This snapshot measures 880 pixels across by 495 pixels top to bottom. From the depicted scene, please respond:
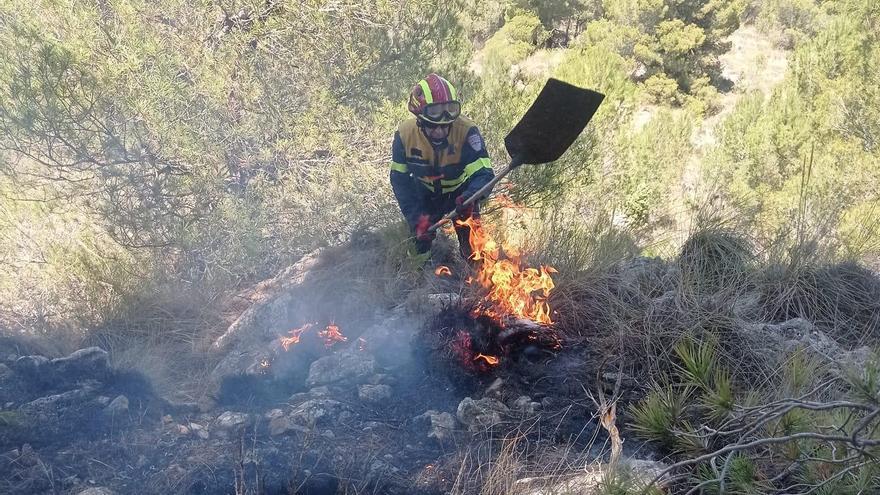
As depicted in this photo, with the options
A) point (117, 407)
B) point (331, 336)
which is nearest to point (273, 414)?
point (117, 407)

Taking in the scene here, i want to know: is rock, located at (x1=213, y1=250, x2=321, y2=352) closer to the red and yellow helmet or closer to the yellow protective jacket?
the yellow protective jacket

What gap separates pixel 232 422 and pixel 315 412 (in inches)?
17.8

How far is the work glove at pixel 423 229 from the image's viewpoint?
5156 mm

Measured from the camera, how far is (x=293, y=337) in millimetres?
4523

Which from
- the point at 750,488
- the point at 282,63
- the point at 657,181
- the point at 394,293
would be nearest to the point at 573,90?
the point at 394,293

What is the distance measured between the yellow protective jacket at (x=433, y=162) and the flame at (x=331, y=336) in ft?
3.76

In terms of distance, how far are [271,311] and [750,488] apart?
3468mm

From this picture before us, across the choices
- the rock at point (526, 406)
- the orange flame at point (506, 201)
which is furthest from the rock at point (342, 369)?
the orange flame at point (506, 201)

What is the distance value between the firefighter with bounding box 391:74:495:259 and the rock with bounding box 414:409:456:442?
1813 millimetres

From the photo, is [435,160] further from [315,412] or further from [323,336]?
[315,412]

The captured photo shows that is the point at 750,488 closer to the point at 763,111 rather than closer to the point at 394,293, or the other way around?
the point at 394,293

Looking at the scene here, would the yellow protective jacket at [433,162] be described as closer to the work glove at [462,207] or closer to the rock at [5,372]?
the work glove at [462,207]

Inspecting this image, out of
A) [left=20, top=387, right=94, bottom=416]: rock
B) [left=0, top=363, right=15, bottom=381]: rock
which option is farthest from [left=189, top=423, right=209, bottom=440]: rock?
[left=0, top=363, right=15, bottom=381]: rock

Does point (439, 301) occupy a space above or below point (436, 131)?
below
